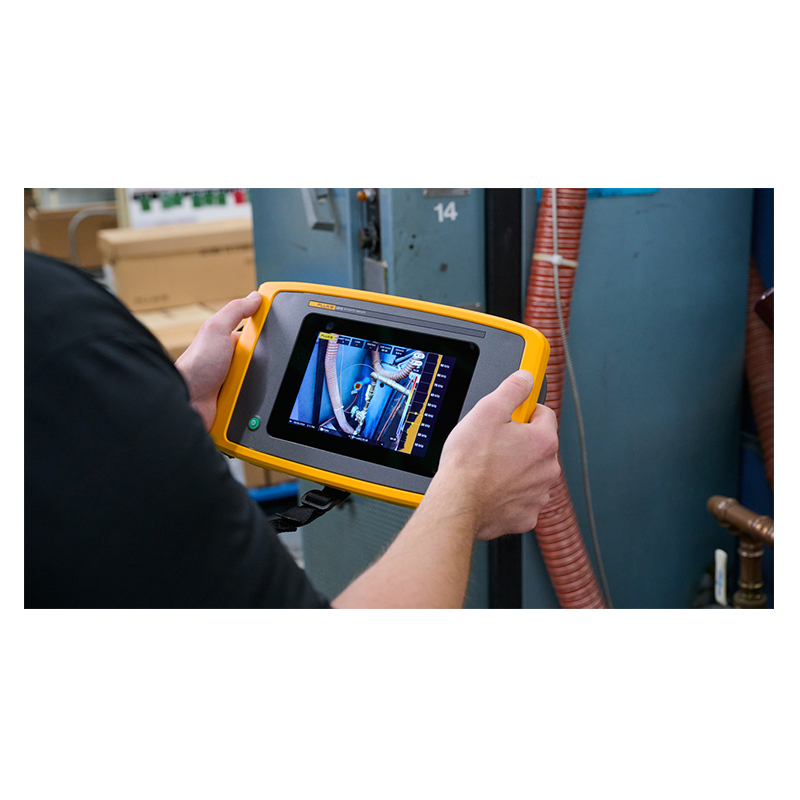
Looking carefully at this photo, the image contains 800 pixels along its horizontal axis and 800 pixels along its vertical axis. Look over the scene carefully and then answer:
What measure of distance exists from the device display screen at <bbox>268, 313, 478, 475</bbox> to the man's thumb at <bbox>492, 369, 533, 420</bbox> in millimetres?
63

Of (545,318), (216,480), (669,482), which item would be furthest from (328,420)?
(669,482)

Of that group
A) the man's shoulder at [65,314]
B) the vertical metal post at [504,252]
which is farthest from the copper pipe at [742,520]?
the man's shoulder at [65,314]

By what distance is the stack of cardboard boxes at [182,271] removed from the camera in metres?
2.67

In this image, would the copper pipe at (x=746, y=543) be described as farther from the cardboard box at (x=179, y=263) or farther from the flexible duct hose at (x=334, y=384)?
the cardboard box at (x=179, y=263)

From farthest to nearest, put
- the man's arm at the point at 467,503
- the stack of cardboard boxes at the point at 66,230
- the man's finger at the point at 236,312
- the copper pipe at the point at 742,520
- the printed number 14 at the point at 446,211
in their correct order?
the stack of cardboard boxes at the point at 66,230, the copper pipe at the point at 742,520, the printed number 14 at the point at 446,211, the man's finger at the point at 236,312, the man's arm at the point at 467,503

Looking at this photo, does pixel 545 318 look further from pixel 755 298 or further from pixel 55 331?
pixel 55 331

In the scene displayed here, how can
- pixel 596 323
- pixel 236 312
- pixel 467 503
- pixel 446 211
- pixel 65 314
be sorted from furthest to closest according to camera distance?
pixel 596 323 < pixel 446 211 < pixel 236 312 < pixel 467 503 < pixel 65 314

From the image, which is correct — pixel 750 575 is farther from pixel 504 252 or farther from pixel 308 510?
pixel 308 510

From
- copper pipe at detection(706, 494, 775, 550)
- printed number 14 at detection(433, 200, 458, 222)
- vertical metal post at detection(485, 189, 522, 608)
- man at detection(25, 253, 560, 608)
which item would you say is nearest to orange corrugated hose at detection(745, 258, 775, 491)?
copper pipe at detection(706, 494, 775, 550)

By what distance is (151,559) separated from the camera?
1.91ft

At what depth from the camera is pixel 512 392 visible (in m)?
0.86

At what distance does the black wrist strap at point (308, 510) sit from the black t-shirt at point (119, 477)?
0.30 meters

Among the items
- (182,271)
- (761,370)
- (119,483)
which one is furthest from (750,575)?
(182,271)

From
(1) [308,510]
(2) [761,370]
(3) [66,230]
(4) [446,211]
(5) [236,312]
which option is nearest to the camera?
(1) [308,510]
